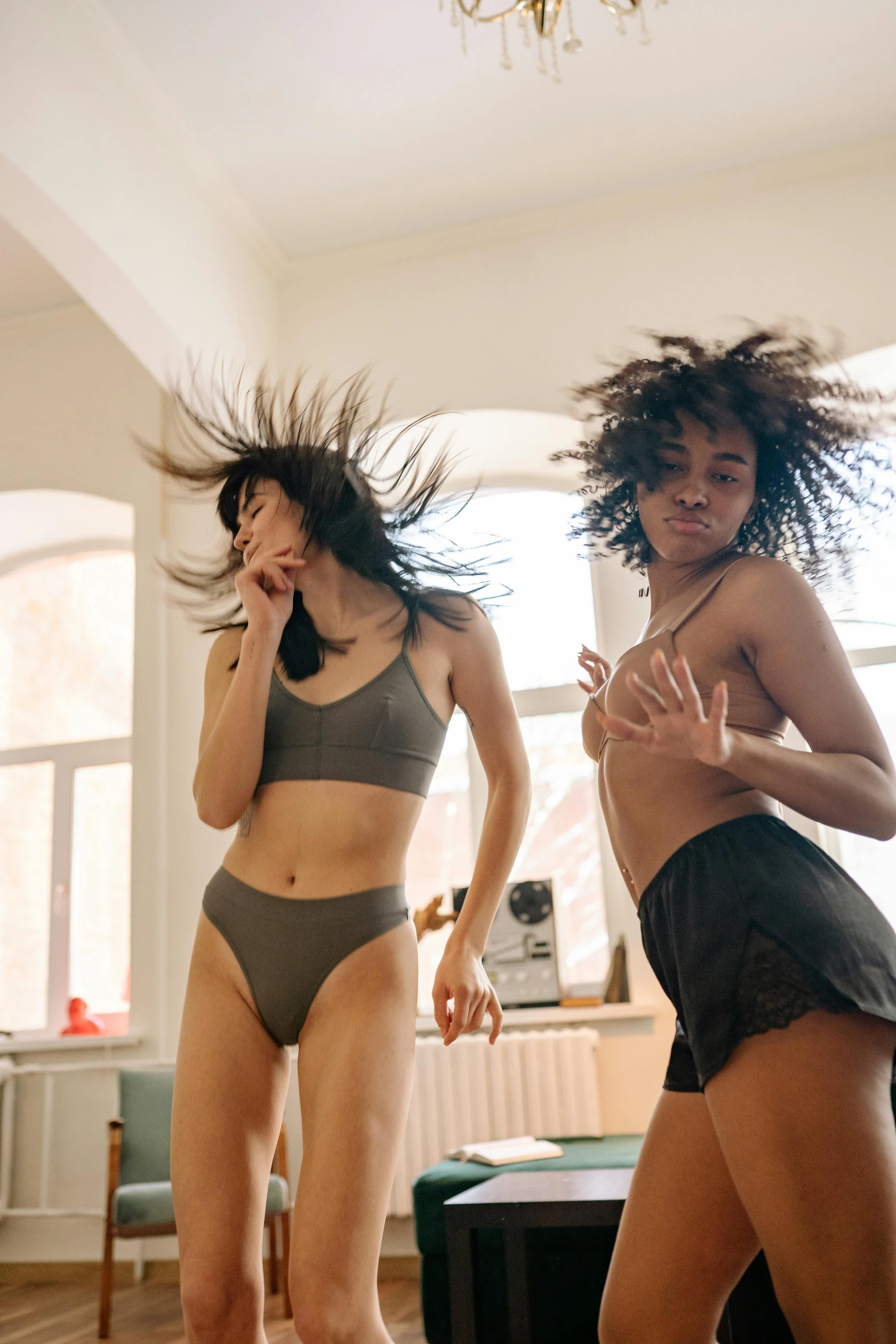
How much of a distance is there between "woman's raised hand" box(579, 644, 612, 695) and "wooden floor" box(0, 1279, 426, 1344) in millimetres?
2179

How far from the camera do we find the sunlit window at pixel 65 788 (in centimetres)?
460

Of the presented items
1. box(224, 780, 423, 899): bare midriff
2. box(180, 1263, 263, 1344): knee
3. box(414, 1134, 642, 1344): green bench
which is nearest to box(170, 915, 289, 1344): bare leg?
box(180, 1263, 263, 1344): knee

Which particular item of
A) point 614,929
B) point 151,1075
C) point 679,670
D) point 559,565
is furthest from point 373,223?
point 679,670

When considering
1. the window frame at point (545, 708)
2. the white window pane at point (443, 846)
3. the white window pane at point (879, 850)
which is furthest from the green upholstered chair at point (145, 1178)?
the white window pane at point (879, 850)

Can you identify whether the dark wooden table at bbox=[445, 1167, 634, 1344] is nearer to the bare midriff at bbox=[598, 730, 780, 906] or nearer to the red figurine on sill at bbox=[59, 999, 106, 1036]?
the bare midriff at bbox=[598, 730, 780, 906]

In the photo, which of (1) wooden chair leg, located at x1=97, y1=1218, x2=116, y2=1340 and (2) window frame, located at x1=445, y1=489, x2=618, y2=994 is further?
(2) window frame, located at x1=445, y1=489, x2=618, y2=994

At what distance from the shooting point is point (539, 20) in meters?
2.86

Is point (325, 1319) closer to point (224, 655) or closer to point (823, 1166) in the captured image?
point (823, 1166)

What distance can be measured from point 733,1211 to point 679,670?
58 cm

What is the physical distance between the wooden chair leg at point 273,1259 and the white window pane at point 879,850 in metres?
2.25

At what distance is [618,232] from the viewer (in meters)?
4.15

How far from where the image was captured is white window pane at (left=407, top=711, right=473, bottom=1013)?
4359 mm

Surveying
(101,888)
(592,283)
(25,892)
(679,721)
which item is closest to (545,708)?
(592,283)

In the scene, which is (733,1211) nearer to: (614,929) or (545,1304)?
(545,1304)
